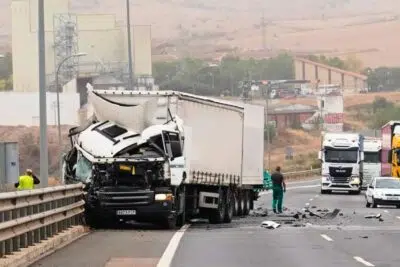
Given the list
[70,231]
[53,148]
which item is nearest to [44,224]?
[70,231]

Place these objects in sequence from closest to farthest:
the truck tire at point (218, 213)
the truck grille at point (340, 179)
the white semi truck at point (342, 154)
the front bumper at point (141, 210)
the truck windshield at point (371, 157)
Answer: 1. the front bumper at point (141, 210)
2. the truck tire at point (218, 213)
3. the white semi truck at point (342, 154)
4. the truck grille at point (340, 179)
5. the truck windshield at point (371, 157)

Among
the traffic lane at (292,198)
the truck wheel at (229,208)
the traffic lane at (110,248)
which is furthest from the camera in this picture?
the traffic lane at (292,198)

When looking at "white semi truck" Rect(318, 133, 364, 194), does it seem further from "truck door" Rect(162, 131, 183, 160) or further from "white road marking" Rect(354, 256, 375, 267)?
"white road marking" Rect(354, 256, 375, 267)

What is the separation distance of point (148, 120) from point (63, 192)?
5.28 m

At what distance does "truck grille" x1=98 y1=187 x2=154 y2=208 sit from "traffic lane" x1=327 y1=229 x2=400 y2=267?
4.59 metres

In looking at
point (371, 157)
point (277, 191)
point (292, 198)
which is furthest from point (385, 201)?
point (371, 157)

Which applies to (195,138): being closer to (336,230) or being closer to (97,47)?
(336,230)

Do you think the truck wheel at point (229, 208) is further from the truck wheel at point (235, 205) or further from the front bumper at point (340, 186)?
the front bumper at point (340, 186)

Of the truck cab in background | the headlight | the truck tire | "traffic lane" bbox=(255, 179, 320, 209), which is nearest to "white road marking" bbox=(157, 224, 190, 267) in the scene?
the headlight

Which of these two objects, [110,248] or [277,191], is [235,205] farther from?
[110,248]

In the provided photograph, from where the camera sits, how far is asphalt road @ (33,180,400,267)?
62.2 feet

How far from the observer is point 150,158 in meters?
27.8

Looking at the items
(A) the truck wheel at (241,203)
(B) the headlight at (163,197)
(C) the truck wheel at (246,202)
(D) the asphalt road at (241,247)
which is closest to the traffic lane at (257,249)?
(D) the asphalt road at (241,247)

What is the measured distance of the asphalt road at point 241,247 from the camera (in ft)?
62.2
